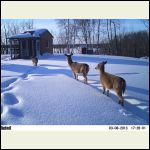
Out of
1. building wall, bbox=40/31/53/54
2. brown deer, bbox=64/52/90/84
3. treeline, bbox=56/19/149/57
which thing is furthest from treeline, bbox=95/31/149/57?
building wall, bbox=40/31/53/54

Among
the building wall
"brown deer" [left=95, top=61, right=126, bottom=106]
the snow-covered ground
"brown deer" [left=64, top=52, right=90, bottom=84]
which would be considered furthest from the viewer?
the building wall

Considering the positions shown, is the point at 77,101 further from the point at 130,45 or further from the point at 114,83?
the point at 130,45

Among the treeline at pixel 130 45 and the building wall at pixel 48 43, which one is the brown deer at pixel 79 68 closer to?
the building wall at pixel 48 43

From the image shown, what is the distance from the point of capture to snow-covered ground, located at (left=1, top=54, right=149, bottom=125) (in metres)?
3.30

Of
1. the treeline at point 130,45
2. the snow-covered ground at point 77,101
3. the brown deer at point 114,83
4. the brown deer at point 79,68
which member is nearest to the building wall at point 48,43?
the brown deer at point 79,68

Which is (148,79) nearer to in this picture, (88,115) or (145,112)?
(145,112)

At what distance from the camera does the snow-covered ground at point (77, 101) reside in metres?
3.30

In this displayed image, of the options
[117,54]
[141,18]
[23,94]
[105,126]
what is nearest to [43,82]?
[23,94]

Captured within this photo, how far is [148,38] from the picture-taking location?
11.8 ft

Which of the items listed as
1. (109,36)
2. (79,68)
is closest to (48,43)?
(79,68)

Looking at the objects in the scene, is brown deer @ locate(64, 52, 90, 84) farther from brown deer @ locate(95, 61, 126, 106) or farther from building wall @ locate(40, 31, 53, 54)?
brown deer @ locate(95, 61, 126, 106)

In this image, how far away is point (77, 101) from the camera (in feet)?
12.3

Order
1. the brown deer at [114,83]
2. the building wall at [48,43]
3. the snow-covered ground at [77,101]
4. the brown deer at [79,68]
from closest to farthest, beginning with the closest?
the snow-covered ground at [77,101] → the brown deer at [114,83] → the brown deer at [79,68] → the building wall at [48,43]

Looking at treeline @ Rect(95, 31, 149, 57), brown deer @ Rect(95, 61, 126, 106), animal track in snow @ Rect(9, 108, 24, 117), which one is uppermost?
treeline @ Rect(95, 31, 149, 57)
